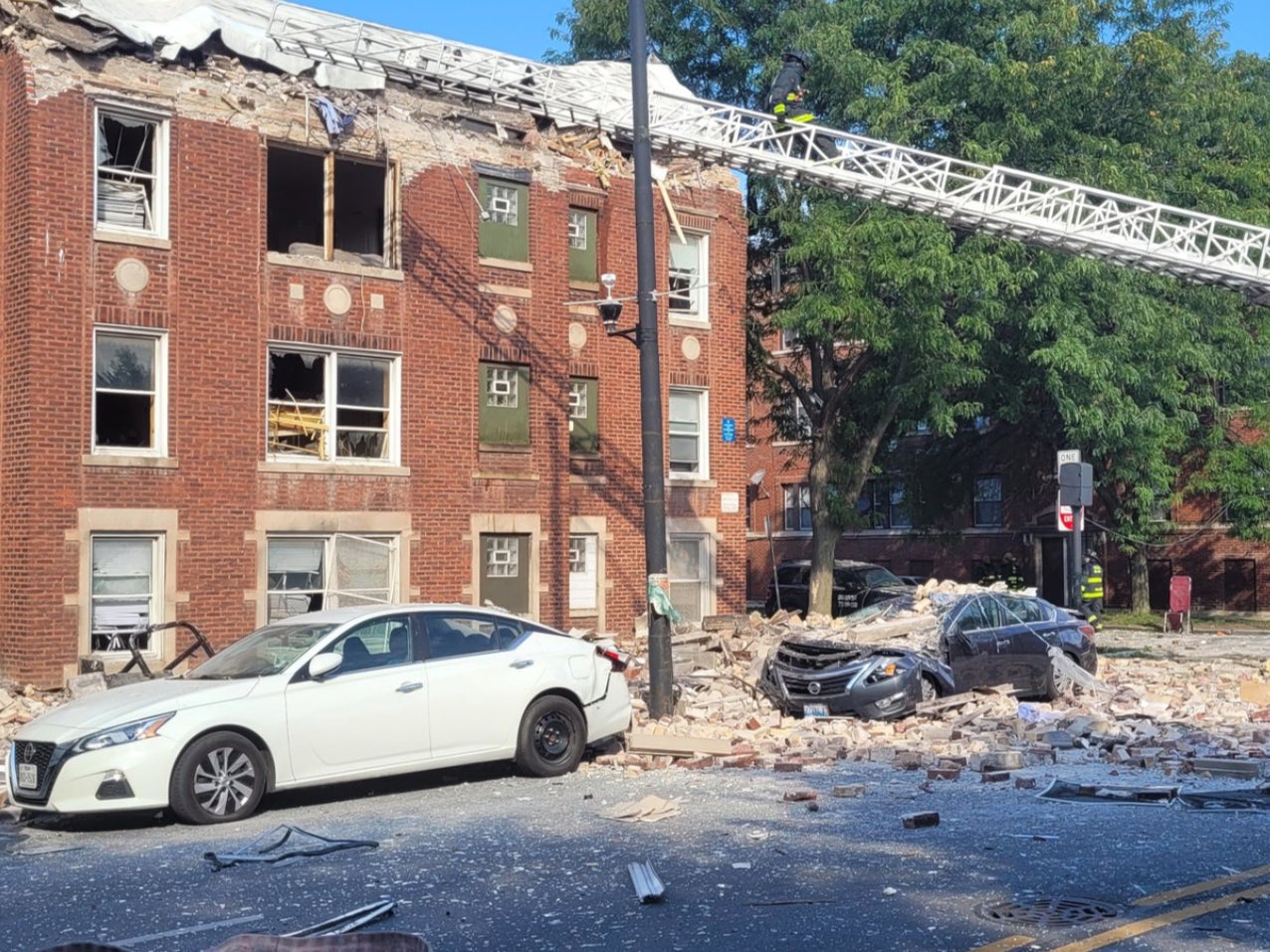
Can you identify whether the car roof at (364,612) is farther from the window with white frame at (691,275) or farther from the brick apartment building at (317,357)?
the window with white frame at (691,275)

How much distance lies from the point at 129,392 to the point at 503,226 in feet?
21.2

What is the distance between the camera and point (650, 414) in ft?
51.7

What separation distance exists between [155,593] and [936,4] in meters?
18.8

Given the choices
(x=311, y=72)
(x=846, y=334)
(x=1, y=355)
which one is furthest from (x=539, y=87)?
(x=1, y=355)

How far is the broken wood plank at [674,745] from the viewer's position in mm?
13188

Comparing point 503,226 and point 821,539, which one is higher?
point 503,226

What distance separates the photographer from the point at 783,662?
15.9 meters

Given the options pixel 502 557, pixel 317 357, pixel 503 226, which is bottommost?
A: pixel 502 557

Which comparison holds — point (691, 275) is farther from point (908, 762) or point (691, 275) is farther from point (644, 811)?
point (644, 811)

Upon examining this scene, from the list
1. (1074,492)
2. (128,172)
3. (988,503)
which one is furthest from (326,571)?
(988,503)

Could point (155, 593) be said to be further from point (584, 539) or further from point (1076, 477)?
point (1076, 477)

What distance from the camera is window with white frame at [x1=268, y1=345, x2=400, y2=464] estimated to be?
68.2 feet

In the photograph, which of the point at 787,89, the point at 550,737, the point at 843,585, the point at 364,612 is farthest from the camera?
the point at 843,585

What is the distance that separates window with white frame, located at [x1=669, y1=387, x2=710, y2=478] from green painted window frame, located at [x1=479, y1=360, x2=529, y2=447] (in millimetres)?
3075
